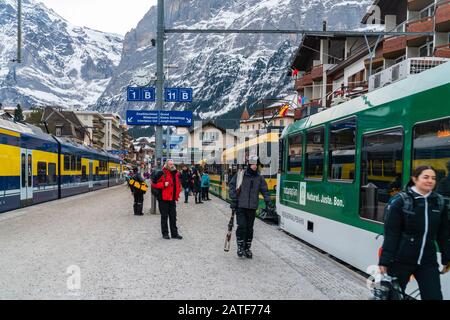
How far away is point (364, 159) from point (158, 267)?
11.7ft

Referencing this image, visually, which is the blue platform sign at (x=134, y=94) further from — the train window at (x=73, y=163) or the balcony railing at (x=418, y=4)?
the balcony railing at (x=418, y=4)

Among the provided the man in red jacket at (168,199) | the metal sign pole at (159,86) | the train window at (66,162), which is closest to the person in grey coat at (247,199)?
the man in red jacket at (168,199)

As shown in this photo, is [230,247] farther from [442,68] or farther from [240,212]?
[442,68]

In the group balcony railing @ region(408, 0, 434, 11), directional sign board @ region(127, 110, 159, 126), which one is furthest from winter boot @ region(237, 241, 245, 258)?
balcony railing @ region(408, 0, 434, 11)

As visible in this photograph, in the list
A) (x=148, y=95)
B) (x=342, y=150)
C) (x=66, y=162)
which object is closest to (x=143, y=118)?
(x=148, y=95)

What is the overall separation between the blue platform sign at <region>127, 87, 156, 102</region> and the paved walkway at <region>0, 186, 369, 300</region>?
5.44 m

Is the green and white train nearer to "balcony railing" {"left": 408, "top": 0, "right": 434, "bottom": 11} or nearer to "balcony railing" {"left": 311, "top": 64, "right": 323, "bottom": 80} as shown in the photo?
"balcony railing" {"left": 408, "top": 0, "right": 434, "bottom": 11}

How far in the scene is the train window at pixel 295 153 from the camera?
36.3 ft

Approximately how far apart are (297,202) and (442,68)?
235 inches

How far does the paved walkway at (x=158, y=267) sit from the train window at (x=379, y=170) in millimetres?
1113

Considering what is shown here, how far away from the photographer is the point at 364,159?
288 inches

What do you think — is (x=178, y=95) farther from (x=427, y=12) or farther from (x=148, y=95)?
(x=427, y=12)
